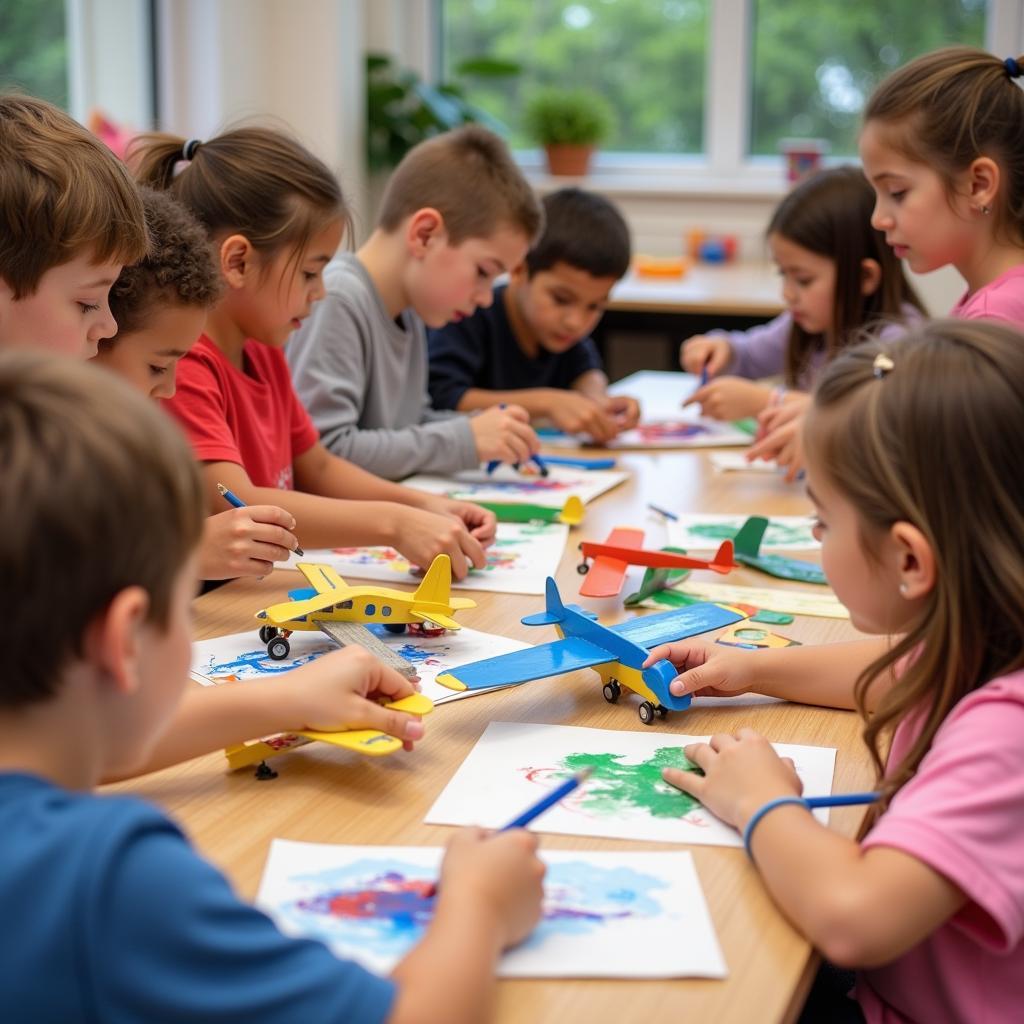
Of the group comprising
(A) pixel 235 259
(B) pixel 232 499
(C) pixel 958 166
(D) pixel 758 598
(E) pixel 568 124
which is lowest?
(D) pixel 758 598

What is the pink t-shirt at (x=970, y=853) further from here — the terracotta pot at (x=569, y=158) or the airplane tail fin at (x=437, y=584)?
the terracotta pot at (x=569, y=158)

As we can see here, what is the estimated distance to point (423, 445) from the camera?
6.16 ft

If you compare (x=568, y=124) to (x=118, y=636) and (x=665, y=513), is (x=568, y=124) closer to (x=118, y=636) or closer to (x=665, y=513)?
(x=665, y=513)

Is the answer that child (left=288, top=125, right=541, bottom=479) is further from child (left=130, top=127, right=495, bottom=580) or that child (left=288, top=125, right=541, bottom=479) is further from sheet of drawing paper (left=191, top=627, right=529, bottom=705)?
sheet of drawing paper (left=191, top=627, right=529, bottom=705)

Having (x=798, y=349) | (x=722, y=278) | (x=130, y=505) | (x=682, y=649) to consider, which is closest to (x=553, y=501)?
(x=682, y=649)

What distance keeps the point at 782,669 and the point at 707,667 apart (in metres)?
0.08

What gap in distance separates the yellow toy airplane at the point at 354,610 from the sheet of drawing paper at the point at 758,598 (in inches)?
9.3

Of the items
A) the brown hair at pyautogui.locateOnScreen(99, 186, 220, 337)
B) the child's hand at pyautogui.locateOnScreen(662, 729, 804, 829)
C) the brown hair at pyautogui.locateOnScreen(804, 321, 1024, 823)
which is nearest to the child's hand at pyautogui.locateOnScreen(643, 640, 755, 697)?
the child's hand at pyautogui.locateOnScreen(662, 729, 804, 829)

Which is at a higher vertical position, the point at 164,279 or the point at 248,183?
the point at 248,183

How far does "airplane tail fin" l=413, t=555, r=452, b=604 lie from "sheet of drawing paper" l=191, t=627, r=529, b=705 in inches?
1.5

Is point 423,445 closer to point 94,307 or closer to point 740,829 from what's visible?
point 94,307

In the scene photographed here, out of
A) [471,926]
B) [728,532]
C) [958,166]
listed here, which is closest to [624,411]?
[728,532]

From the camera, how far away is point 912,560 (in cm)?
84

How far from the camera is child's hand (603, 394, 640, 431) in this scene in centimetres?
229
